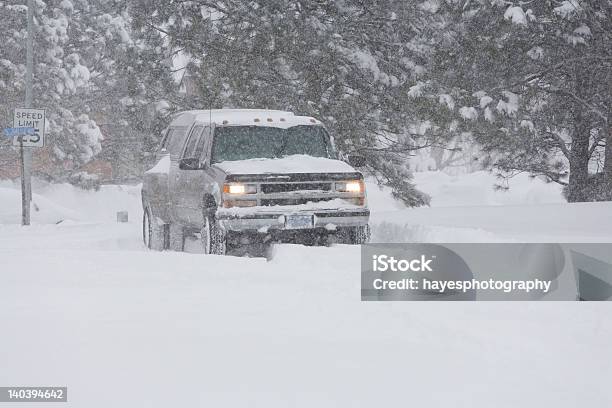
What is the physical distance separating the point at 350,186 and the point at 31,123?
1335 cm

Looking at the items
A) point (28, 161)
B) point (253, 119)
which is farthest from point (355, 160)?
point (28, 161)

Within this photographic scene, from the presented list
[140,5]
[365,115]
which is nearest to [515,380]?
[365,115]

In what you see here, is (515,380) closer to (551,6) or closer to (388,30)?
(551,6)

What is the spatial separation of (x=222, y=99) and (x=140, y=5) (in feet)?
11.3

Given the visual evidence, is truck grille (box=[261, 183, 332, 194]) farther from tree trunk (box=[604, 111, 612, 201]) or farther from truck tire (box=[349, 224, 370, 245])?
tree trunk (box=[604, 111, 612, 201])

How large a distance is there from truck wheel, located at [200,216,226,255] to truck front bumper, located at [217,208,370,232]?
16 cm

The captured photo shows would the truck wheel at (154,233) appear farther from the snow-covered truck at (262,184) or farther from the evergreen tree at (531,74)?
the evergreen tree at (531,74)

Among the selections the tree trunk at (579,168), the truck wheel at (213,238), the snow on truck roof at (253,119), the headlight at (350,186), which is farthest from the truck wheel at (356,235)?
the tree trunk at (579,168)

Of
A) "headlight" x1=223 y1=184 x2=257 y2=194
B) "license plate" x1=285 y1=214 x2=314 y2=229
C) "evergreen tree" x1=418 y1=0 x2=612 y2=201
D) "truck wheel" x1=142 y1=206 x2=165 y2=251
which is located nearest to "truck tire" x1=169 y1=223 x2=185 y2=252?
"truck wheel" x1=142 y1=206 x2=165 y2=251

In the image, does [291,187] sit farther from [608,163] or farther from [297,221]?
[608,163]

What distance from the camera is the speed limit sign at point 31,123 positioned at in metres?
22.1

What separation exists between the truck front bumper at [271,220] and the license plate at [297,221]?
0.02 metres

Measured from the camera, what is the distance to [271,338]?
17.6 feet

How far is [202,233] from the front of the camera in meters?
11.5
